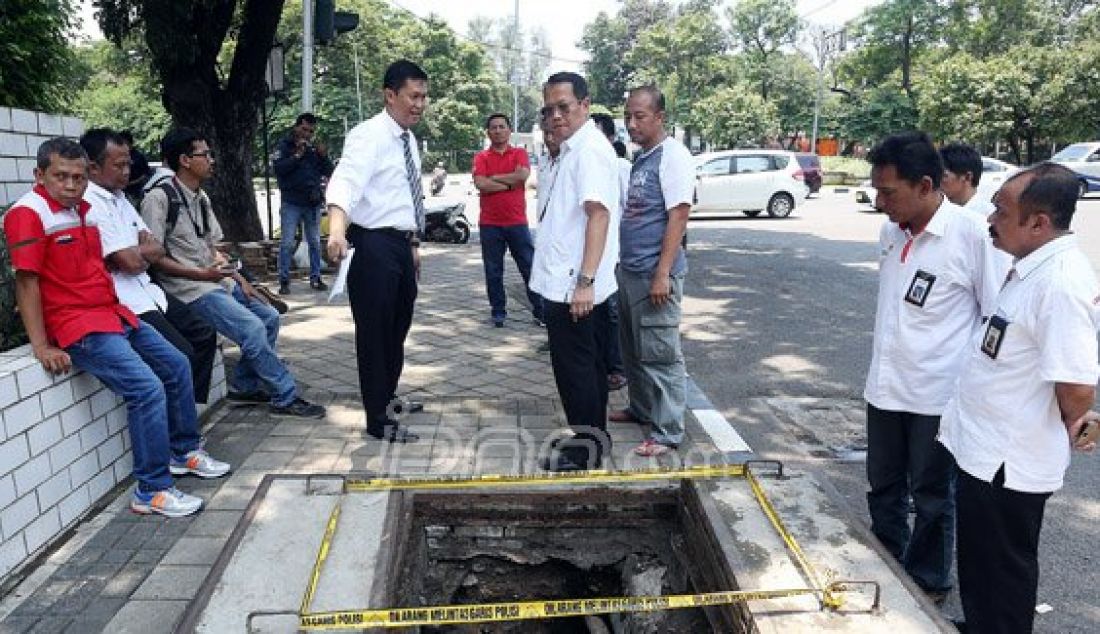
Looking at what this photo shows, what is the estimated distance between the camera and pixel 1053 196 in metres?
2.19

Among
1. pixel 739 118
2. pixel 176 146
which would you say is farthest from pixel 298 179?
pixel 739 118

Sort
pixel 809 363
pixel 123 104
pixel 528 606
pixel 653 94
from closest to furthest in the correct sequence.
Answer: pixel 528 606 → pixel 653 94 → pixel 809 363 → pixel 123 104

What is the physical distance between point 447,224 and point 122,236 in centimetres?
989

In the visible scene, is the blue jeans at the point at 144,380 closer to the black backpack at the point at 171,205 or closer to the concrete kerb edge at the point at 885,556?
the black backpack at the point at 171,205

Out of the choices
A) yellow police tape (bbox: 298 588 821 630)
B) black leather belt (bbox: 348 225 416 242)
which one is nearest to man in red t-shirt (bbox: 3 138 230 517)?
black leather belt (bbox: 348 225 416 242)

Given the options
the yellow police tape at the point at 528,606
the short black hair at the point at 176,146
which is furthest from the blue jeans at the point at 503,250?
the yellow police tape at the point at 528,606

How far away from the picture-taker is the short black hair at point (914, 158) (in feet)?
8.77

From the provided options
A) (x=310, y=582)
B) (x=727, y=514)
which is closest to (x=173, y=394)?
(x=310, y=582)

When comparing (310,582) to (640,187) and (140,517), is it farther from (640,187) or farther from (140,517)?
(640,187)

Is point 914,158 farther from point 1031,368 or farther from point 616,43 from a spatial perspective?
point 616,43

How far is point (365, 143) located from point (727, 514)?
2568 mm

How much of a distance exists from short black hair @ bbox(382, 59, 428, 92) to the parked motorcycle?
927 centimetres

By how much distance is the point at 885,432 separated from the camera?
9.83 feet

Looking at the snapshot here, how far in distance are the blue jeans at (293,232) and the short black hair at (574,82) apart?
17.7 feet
